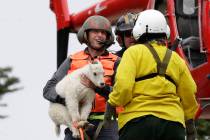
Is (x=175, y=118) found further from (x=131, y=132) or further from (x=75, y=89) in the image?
(x=75, y=89)

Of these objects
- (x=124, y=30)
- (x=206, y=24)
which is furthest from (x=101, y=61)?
(x=206, y=24)

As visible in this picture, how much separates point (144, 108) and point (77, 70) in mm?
996

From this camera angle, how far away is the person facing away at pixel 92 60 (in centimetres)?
759

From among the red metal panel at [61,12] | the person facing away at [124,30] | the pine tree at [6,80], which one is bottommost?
the pine tree at [6,80]

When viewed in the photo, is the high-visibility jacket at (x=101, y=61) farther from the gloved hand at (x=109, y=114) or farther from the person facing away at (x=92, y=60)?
the gloved hand at (x=109, y=114)

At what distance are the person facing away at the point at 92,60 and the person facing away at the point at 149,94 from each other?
24.9 inches

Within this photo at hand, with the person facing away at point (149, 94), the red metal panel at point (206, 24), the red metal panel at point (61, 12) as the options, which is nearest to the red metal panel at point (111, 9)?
the red metal panel at point (61, 12)

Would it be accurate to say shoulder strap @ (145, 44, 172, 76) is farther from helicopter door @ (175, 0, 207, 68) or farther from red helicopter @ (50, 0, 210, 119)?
helicopter door @ (175, 0, 207, 68)

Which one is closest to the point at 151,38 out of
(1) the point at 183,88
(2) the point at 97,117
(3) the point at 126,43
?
(1) the point at 183,88

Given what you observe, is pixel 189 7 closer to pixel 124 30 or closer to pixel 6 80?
pixel 124 30

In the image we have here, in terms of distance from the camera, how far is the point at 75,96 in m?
7.51

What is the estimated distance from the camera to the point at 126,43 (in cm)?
883

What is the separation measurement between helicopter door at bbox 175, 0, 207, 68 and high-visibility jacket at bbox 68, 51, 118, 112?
428cm

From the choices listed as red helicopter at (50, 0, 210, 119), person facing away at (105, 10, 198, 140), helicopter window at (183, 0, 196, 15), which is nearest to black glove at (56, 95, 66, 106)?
person facing away at (105, 10, 198, 140)
